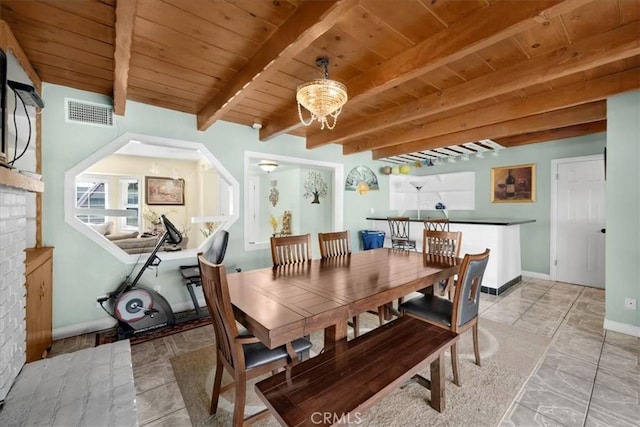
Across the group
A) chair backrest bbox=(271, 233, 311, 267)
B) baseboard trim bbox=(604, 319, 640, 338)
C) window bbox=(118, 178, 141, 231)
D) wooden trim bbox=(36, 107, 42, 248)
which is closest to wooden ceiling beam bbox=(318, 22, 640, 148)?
chair backrest bbox=(271, 233, 311, 267)

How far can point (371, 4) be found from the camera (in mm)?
1605

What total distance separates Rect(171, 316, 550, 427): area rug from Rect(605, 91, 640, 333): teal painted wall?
96 cm

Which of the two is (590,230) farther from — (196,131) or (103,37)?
(103,37)

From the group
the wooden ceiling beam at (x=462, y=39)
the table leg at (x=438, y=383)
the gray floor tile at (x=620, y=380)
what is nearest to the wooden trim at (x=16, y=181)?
the wooden ceiling beam at (x=462, y=39)

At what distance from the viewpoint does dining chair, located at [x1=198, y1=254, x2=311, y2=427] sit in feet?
4.53

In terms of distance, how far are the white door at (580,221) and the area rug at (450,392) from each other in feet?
8.92

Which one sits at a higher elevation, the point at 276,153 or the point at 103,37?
the point at 103,37

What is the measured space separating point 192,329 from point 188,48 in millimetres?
2610

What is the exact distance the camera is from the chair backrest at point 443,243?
108 inches

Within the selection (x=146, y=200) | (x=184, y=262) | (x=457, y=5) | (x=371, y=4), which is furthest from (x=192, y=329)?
(x=146, y=200)

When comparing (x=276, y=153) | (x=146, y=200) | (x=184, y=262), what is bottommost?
(x=184, y=262)

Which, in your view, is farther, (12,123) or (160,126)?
(160,126)

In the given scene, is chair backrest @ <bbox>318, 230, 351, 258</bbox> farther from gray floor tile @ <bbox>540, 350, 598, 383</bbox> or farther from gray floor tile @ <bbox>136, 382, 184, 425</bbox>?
gray floor tile @ <bbox>540, 350, 598, 383</bbox>

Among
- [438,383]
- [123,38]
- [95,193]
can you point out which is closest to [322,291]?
[438,383]
